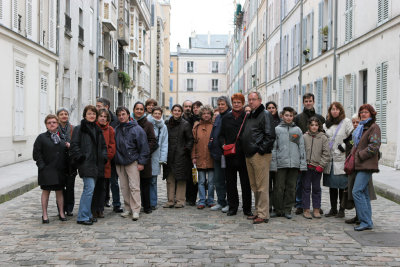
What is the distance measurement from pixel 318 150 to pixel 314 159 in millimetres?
150

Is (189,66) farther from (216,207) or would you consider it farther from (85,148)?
(85,148)

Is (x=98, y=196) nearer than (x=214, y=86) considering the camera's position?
Yes

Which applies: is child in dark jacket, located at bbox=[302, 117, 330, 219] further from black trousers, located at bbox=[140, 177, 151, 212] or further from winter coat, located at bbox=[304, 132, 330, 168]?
black trousers, located at bbox=[140, 177, 151, 212]

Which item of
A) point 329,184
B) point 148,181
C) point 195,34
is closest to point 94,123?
point 148,181

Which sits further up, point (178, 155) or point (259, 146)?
point (259, 146)

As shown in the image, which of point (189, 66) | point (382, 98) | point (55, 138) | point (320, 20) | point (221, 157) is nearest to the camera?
point (55, 138)

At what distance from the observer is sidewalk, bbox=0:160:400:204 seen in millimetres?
10594

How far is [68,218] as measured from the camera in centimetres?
852

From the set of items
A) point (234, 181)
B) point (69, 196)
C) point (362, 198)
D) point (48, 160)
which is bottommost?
point (69, 196)

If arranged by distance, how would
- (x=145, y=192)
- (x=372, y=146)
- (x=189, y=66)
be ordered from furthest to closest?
(x=189, y=66) < (x=145, y=192) < (x=372, y=146)

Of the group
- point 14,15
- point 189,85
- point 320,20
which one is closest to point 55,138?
point 14,15

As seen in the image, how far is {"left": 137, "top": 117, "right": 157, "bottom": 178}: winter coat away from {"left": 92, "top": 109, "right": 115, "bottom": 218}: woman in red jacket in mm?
646

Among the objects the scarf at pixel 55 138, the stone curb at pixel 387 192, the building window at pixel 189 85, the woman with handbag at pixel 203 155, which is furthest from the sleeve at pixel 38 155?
the building window at pixel 189 85

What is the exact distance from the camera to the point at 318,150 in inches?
338
